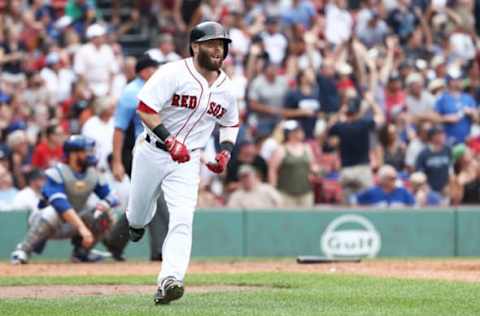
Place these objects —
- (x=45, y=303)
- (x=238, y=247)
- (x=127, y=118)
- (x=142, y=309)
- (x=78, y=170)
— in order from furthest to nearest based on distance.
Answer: (x=238, y=247) < (x=78, y=170) < (x=127, y=118) < (x=45, y=303) < (x=142, y=309)

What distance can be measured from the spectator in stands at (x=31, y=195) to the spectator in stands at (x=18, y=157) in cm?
81

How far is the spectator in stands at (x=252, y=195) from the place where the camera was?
17922mm

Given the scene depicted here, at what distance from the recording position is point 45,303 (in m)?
9.68

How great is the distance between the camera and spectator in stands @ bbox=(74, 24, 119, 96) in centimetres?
1978

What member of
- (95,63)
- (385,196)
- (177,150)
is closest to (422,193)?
(385,196)

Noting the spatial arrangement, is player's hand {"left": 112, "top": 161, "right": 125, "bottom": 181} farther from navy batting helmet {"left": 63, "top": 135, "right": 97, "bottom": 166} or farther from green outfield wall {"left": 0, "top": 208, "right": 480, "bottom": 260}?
green outfield wall {"left": 0, "top": 208, "right": 480, "bottom": 260}

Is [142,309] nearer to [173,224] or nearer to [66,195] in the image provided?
[173,224]

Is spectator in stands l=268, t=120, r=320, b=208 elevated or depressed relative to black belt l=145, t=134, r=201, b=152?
elevated

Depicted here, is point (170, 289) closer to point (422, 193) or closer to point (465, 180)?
point (422, 193)

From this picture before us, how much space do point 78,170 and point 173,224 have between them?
5.29m

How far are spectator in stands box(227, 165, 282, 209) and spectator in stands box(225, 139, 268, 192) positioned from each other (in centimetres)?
44

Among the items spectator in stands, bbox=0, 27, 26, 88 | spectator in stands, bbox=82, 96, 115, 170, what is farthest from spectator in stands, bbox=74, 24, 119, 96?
spectator in stands, bbox=82, 96, 115, 170

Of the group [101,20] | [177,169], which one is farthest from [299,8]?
[177,169]

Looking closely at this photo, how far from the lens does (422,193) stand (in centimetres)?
1889
